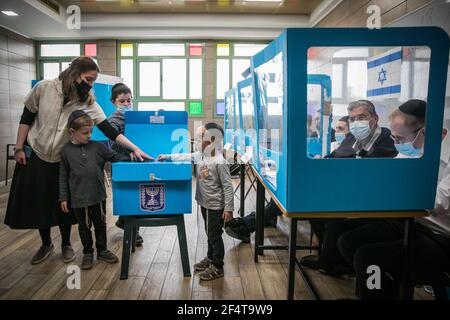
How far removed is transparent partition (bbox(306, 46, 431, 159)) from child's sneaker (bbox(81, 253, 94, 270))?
1.66 metres

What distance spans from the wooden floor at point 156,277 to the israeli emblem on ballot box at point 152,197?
490mm

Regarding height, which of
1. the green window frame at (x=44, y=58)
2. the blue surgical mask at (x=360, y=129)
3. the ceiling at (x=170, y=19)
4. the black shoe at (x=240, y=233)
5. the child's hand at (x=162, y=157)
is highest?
the ceiling at (x=170, y=19)

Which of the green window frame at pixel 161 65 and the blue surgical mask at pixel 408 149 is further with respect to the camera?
the green window frame at pixel 161 65

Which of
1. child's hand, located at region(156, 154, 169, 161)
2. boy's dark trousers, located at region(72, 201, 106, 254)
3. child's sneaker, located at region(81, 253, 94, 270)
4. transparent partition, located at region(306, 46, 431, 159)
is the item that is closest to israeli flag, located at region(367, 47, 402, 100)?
transparent partition, located at region(306, 46, 431, 159)

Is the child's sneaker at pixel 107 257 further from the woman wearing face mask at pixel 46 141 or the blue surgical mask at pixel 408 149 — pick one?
the blue surgical mask at pixel 408 149

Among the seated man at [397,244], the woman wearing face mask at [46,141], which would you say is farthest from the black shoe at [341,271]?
the woman wearing face mask at [46,141]

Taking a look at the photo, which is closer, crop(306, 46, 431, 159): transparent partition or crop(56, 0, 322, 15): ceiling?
crop(306, 46, 431, 159): transparent partition

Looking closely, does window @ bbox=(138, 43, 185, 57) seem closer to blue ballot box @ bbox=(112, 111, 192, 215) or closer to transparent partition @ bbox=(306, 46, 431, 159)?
transparent partition @ bbox=(306, 46, 431, 159)

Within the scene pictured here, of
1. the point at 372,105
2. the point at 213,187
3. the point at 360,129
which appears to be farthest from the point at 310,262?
the point at 372,105

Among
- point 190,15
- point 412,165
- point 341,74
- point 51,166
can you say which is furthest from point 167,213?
point 190,15

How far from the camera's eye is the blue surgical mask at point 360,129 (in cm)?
180

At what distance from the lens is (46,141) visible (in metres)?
2.23

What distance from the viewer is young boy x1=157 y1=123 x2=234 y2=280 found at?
6.87ft

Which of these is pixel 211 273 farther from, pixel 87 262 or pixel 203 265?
pixel 87 262
